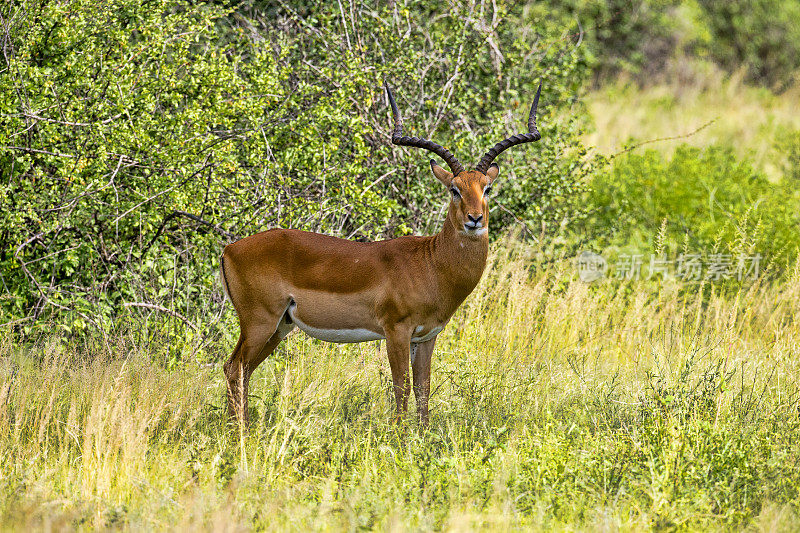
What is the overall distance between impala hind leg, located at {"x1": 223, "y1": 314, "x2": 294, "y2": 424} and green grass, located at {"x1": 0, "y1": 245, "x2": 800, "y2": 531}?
127mm

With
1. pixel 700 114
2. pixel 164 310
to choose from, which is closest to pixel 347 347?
pixel 164 310

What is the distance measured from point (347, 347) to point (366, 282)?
60.1 inches

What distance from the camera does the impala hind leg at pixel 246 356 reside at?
17.6ft

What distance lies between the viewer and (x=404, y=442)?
16.4 feet

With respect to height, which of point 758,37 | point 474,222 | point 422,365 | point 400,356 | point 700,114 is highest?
point 758,37

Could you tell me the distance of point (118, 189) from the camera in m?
6.57

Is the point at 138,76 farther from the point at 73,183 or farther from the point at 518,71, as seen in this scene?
the point at 518,71

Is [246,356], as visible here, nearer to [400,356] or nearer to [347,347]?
[400,356]

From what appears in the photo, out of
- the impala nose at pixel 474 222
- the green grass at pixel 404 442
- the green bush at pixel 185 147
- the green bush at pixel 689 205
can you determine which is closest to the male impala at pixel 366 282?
the impala nose at pixel 474 222

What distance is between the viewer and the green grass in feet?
13.6

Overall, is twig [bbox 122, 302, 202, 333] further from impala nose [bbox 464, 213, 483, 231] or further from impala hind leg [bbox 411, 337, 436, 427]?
impala nose [bbox 464, 213, 483, 231]

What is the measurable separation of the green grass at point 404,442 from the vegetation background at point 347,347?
0.08 feet

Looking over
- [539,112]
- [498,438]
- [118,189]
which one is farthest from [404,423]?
[539,112]

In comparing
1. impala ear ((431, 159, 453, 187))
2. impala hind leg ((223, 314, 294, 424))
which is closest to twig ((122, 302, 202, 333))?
impala hind leg ((223, 314, 294, 424))
